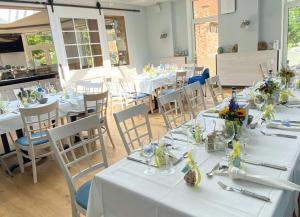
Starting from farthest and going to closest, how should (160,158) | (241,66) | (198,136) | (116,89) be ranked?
(241,66), (116,89), (198,136), (160,158)

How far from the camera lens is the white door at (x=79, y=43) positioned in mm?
5488

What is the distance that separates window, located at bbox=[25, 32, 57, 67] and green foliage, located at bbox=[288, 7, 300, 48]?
7.92 m

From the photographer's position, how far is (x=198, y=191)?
3.48 ft

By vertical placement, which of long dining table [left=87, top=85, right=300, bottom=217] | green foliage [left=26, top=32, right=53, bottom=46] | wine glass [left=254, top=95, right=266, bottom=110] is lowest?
long dining table [left=87, top=85, right=300, bottom=217]

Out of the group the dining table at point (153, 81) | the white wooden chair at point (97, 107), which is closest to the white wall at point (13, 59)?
the dining table at point (153, 81)

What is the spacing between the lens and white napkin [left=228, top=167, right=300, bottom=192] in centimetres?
102

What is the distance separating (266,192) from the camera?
1.01 metres

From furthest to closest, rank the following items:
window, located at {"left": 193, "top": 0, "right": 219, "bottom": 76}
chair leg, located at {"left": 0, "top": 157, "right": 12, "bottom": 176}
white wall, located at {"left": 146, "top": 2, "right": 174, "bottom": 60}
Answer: white wall, located at {"left": 146, "top": 2, "right": 174, "bottom": 60} < window, located at {"left": 193, "top": 0, "right": 219, "bottom": 76} < chair leg, located at {"left": 0, "top": 157, "right": 12, "bottom": 176}

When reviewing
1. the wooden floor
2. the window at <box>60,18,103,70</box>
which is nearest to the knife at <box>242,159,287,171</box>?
the wooden floor

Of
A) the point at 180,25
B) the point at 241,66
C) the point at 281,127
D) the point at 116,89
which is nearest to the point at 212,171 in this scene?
the point at 281,127

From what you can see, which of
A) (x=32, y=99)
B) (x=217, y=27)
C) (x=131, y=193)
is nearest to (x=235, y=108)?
(x=131, y=193)

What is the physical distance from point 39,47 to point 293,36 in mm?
8490

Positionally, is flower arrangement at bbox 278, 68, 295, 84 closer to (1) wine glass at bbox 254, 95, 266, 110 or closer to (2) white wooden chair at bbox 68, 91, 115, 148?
(1) wine glass at bbox 254, 95, 266, 110

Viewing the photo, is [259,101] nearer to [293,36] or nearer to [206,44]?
[293,36]
